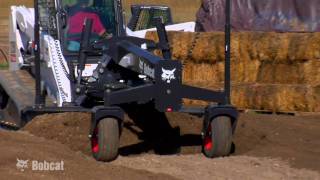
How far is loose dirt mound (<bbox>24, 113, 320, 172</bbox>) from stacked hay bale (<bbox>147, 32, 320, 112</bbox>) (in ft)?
10.1

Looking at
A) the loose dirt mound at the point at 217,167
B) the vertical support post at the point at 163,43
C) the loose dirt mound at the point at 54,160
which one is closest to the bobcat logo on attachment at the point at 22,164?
the loose dirt mound at the point at 54,160

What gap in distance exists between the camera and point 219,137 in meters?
10.2

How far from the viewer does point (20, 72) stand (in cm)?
1461

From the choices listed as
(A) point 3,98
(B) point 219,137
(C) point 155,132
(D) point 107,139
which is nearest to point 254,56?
(A) point 3,98

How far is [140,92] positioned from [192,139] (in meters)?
1.78

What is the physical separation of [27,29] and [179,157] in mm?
4883

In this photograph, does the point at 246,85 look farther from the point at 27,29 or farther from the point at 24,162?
the point at 24,162

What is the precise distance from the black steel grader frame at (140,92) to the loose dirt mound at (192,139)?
18cm

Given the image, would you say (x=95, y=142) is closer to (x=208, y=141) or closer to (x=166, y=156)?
(x=166, y=156)

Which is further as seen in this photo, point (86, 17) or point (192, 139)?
point (86, 17)

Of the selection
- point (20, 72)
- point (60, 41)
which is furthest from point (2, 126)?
point (60, 41)

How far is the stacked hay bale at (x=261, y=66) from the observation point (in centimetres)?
1534

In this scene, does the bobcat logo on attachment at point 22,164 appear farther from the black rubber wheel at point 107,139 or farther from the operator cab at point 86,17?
the operator cab at point 86,17

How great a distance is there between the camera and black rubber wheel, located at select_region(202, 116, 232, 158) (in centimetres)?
1016
